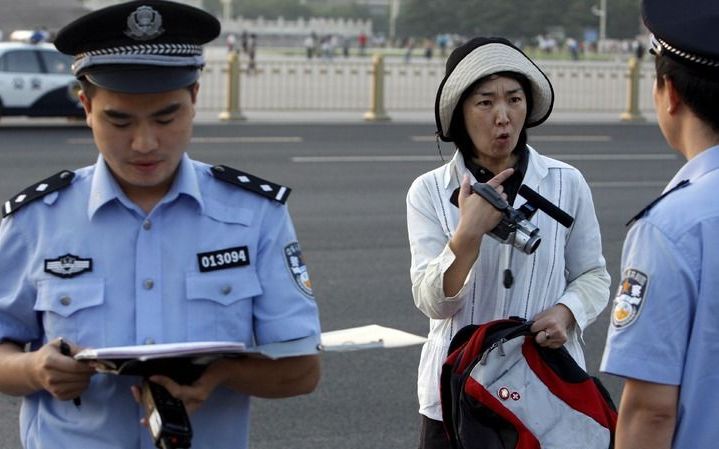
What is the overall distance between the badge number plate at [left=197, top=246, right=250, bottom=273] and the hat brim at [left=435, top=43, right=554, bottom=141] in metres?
1.18

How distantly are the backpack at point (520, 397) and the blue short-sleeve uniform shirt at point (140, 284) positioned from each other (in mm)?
784

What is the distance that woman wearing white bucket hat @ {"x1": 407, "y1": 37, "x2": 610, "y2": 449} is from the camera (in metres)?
3.37

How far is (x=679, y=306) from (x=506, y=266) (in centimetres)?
117

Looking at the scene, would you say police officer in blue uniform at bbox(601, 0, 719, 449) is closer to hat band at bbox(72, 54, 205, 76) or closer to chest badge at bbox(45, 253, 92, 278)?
hat band at bbox(72, 54, 205, 76)

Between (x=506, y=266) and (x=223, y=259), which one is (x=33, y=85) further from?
(x=223, y=259)

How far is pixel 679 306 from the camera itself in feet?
7.27

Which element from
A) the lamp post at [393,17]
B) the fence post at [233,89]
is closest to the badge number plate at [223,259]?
Answer: the fence post at [233,89]

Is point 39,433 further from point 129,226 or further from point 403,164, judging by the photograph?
point 403,164

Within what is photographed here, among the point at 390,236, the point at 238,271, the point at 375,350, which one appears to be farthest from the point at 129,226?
the point at 390,236

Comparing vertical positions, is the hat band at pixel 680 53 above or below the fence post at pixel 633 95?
above

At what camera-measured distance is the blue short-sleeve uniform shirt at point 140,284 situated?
246 centimetres

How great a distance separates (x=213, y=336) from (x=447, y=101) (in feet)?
4.20

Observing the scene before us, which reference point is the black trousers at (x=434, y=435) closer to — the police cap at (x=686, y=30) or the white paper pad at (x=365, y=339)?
the police cap at (x=686, y=30)

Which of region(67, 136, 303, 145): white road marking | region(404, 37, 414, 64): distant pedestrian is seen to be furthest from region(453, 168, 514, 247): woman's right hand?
region(404, 37, 414, 64): distant pedestrian
